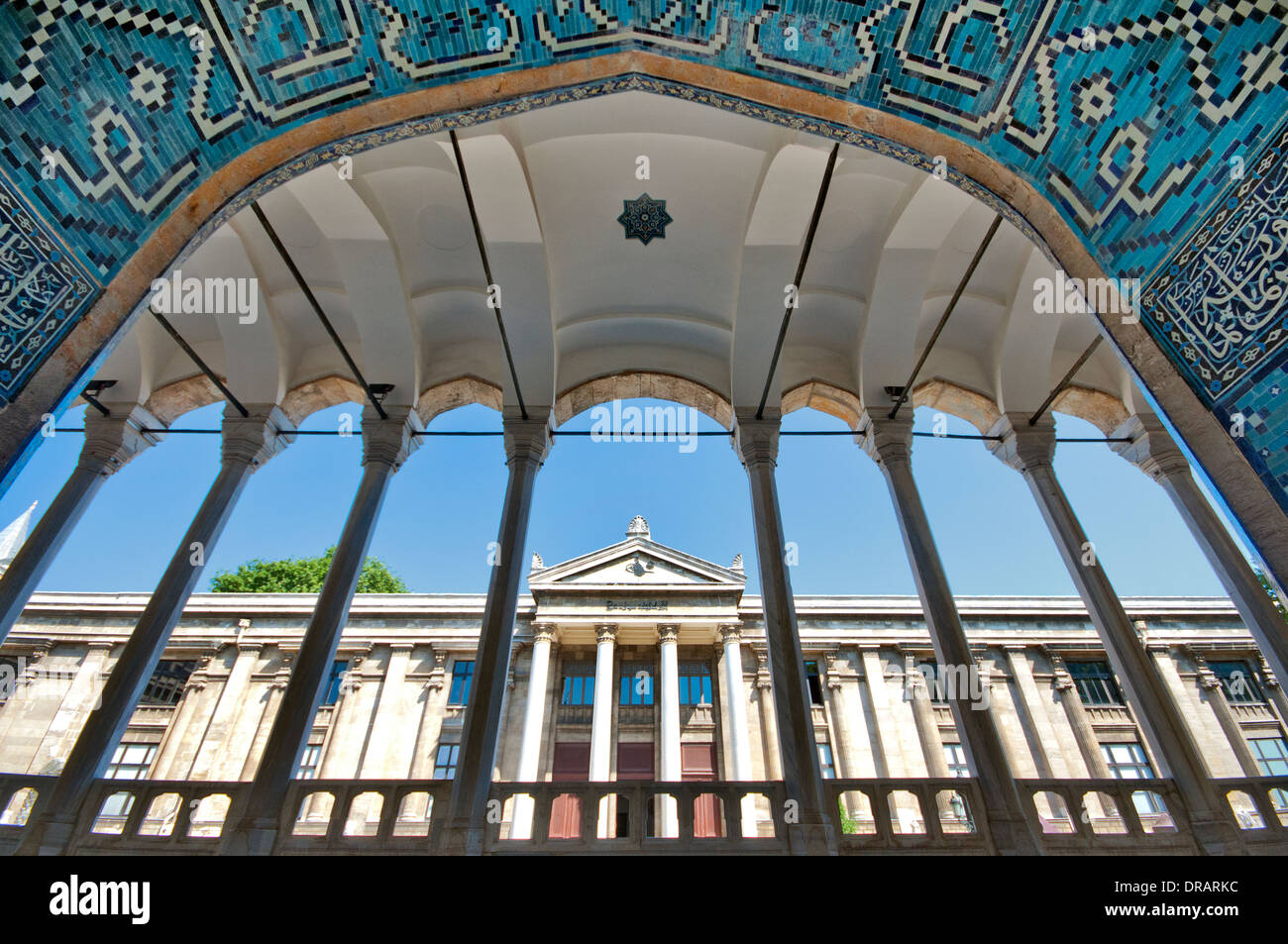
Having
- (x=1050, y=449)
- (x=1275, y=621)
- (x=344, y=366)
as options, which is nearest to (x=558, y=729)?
(x=344, y=366)

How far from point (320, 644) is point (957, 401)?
963 cm

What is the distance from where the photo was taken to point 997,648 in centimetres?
1952

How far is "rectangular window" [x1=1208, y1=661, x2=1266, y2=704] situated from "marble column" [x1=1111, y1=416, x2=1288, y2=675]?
43.4ft

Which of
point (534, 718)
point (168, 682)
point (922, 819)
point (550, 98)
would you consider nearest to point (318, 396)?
point (550, 98)

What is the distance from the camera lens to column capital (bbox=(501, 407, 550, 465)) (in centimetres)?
937

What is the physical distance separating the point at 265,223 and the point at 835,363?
320 inches

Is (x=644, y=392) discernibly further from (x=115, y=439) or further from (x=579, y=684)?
(x=579, y=684)

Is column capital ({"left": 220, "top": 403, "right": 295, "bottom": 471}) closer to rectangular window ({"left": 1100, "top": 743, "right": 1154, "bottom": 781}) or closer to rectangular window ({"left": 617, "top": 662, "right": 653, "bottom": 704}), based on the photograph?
rectangular window ({"left": 617, "top": 662, "right": 653, "bottom": 704})

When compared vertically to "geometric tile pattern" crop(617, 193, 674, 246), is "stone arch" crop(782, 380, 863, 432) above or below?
below

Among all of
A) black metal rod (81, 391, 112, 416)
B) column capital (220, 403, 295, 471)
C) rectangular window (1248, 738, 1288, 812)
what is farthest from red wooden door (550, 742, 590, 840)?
rectangular window (1248, 738, 1288, 812)

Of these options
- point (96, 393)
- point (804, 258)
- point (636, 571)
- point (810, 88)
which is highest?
point (636, 571)

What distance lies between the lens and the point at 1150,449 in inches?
368

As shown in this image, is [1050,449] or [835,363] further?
[835,363]
